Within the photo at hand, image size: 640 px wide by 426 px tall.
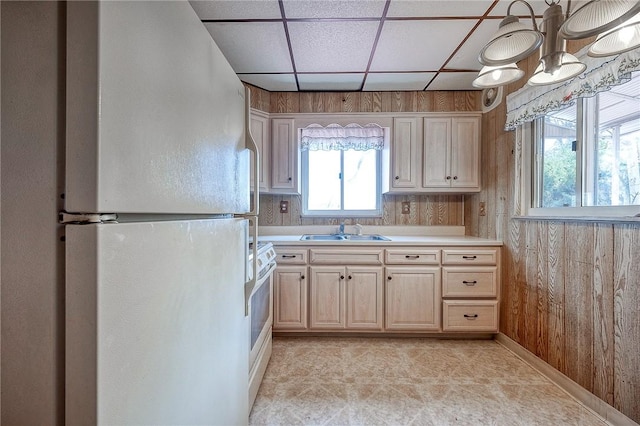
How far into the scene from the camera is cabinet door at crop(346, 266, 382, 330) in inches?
94.0

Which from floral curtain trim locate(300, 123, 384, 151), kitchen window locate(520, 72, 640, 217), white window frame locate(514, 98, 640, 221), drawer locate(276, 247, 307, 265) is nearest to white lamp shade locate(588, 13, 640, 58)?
kitchen window locate(520, 72, 640, 217)

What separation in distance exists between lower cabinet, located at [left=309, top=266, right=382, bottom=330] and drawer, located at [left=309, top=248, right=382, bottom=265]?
45 millimetres

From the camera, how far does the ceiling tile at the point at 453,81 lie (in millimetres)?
2501

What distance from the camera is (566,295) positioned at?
1754mm

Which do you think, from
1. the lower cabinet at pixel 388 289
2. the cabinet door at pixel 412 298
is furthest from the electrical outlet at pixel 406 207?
the cabinet door at pixel 412 298

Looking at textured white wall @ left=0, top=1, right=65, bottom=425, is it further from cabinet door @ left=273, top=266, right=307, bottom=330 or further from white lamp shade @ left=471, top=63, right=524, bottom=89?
cabinet door @ left=273, top=266, right=307, bottom=330

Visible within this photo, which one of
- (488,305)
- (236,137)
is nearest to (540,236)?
(488,305)

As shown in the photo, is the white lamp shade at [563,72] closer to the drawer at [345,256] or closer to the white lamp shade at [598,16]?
the white lamp shade at [598,16]

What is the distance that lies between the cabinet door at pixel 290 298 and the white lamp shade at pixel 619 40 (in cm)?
208

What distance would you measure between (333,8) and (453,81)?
4.88 ft

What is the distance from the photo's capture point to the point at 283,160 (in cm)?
272

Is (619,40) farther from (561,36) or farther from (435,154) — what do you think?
(435,154)

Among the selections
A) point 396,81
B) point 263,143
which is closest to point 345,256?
point 263,143

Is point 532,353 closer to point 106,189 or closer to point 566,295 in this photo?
point 566,295
